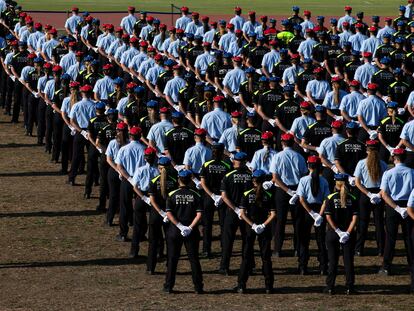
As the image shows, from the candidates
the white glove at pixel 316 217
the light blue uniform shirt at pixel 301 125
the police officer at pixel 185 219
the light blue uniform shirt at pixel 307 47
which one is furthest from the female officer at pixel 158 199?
the light blue uniform shirt at pixel 307 47

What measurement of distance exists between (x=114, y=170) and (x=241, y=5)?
38.9 metres

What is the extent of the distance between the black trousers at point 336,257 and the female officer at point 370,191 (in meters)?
1.62

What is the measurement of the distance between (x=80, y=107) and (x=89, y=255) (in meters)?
5.07

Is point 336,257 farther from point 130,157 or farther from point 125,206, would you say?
point 125,206

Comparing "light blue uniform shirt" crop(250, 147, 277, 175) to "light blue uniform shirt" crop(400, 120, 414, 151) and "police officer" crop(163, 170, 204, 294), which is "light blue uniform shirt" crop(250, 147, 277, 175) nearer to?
"police officer" crop(163, 170, 204, 294)

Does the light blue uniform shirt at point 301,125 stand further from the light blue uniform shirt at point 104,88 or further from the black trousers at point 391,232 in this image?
the light blue uniform shirt at point 104,88

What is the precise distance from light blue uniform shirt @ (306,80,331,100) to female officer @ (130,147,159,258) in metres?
6.26

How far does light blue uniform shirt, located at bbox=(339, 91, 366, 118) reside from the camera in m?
26.9

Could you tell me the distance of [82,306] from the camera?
20156 millimetres

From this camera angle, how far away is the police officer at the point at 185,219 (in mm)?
20641

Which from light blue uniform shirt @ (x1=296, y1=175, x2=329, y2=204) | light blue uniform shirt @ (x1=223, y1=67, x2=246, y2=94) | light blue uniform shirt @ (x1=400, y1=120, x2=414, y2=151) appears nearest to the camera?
light blue uniform shirt @ (x1=296, y1=175, x2=329, y2=204)

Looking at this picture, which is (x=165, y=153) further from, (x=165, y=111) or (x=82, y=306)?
(x=82, y=306)

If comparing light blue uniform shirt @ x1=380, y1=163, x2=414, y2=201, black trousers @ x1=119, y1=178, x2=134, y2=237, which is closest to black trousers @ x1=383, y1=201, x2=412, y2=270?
light blue uniform shirt @ x1=380, y1=163, x2=414, y2=201

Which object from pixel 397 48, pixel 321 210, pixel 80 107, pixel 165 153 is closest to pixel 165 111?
pixel 165 153
